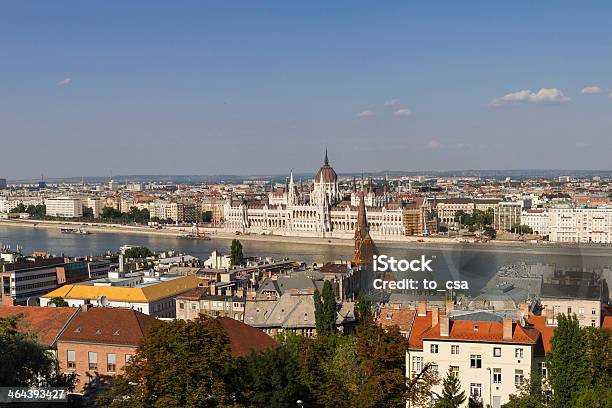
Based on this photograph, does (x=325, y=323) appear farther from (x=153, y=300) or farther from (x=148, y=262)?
(x=148, y=262)

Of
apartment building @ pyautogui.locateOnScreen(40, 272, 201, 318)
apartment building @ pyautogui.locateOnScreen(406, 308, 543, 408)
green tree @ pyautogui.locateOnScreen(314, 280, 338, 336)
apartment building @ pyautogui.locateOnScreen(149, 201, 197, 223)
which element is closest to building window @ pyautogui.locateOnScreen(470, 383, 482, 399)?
apartment building @ pyautogui.locateOnScreen(406, 308, 543, 408)

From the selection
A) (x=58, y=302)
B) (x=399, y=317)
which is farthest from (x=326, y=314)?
(x=58, y=302)

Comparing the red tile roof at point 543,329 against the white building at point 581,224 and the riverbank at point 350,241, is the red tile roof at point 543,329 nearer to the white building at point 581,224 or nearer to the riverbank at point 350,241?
the riverbank at point 350,241

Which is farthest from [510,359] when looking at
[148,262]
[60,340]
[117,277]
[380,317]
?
[148,262]

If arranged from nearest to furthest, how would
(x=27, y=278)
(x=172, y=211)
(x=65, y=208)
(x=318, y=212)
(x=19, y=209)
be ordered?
(x=27, y=278), (x=318, y=212), (x=172, y=211), (x=65, y=208), (x=19, y=209)

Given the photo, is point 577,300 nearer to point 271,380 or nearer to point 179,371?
point 271,380

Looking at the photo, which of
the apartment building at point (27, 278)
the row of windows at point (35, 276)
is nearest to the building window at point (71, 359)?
the apartment building at point (27, 278)

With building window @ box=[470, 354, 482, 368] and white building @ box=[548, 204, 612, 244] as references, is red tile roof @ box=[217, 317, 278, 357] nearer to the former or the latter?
building window @ box=[470, 354, 482, 368]
